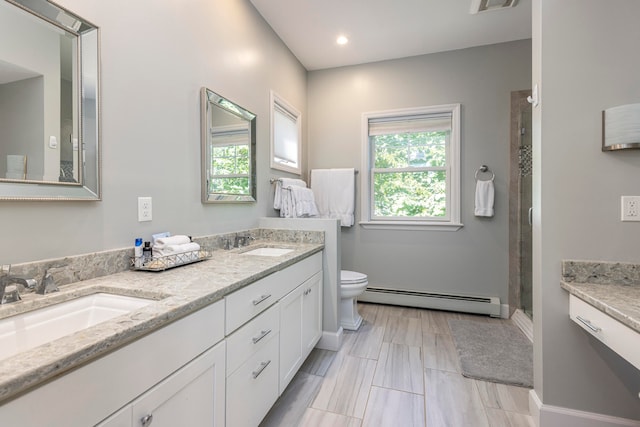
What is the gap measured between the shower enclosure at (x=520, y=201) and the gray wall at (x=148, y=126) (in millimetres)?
2563

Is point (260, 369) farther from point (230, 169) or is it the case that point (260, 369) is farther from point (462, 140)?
point (462, 140)

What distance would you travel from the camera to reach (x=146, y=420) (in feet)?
2.51

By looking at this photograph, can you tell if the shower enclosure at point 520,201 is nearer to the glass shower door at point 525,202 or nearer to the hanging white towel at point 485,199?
the glass shower door at point 525,202

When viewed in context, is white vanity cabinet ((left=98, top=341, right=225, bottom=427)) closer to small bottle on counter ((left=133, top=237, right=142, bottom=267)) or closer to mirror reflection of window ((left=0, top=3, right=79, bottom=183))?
small bottle on counter ((left=133, top=237, right=142, bottom=267))

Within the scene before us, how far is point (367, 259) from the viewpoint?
3309 millimetres

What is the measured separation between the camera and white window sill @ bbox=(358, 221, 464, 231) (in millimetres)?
3029

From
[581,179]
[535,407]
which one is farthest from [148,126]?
[535,407]

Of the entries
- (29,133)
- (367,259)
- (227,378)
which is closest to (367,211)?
(367,259)

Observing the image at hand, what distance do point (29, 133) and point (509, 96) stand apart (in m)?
3.52

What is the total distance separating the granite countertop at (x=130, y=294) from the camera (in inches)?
21.5

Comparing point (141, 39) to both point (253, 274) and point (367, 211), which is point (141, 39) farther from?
point (367, 211)

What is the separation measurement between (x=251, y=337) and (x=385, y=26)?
275 cm

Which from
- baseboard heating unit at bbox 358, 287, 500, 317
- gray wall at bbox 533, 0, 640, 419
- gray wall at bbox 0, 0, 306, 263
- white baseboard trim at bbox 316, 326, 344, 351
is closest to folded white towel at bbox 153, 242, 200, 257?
gray wall at bbox 0, 0, 306, 263

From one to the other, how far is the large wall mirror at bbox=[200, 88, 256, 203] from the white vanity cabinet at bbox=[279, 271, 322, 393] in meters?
0.80
